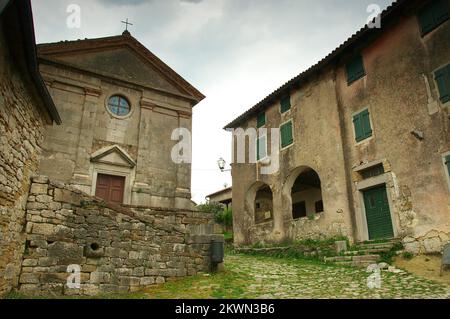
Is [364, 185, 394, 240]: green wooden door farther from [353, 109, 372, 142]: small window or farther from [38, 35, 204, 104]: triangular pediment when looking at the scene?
[38, 35, 204, 104]: triangular pediment

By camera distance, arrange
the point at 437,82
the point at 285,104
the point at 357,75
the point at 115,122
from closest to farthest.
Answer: the point at 437,82 → the point at 357,75 → the point at 115,122 → the point at 285,104

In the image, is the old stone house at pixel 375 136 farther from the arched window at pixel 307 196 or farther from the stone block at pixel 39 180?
the stone block at pixel 39 180

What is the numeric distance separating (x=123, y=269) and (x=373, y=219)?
8022 mm

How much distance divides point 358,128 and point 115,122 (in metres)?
9.27

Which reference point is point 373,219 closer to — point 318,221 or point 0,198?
point 318,221

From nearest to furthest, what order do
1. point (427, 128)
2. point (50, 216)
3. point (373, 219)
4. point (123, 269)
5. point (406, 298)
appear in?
1. point (406, 298)
2. point (50, 216)
3. point (123, 269)
4. point (427, 128)
5. point (373, 219)

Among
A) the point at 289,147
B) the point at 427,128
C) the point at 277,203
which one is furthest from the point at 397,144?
the point at 277,203

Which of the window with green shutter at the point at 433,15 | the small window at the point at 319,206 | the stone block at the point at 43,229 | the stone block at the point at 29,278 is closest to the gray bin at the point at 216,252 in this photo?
the stone block at the point at 43,229

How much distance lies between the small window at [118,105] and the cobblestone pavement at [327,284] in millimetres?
8014

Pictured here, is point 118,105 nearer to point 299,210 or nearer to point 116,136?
point 116,136

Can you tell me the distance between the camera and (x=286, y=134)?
561 inches

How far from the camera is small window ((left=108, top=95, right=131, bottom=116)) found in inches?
515

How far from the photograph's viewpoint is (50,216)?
5.96 meters

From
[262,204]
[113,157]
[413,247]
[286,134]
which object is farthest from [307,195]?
[113,157]
